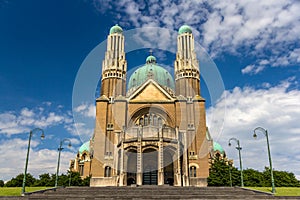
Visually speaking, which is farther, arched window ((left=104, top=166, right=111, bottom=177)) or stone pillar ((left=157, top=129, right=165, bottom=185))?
arched window ((left=104, top=166, right=111, bottom=177))

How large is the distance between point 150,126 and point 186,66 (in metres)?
19.2

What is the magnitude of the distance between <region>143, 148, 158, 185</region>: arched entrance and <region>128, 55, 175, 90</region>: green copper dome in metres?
21.5

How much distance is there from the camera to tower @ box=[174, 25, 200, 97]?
1951 inches

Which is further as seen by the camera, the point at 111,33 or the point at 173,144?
the point at 111,33

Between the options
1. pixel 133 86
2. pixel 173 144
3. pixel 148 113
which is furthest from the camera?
pixel 133 86

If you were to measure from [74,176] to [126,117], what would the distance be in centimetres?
1365

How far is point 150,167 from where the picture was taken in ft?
127

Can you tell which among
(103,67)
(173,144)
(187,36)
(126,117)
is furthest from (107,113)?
(187,36)

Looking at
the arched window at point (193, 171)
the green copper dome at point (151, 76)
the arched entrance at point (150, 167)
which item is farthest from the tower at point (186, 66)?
the arched entrance at point (150, 167)

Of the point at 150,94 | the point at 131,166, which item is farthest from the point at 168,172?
the point at 150,94

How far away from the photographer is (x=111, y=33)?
182 feet

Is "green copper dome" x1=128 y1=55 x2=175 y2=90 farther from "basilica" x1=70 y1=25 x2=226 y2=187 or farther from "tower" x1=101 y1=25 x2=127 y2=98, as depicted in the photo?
"tower" x1=101 y1=25 x2=127 y2=98

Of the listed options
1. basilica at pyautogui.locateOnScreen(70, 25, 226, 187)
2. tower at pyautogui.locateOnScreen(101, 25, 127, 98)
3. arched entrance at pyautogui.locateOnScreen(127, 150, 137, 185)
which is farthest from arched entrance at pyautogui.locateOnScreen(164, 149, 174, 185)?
tower at pyautogui.locateOnScreen(101, 25, 127, 98)

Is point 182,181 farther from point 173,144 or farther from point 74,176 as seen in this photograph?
point 74,176
